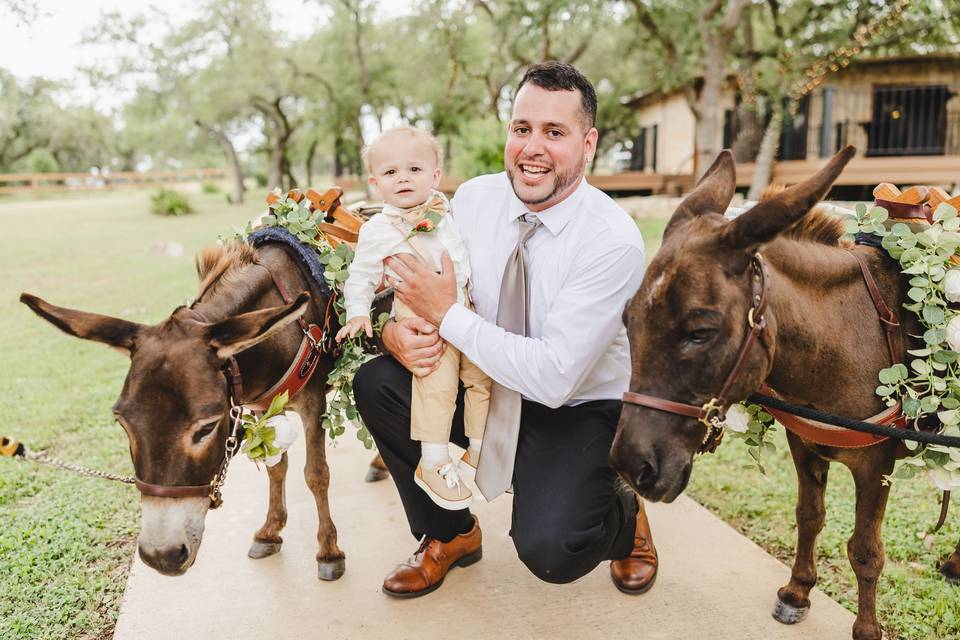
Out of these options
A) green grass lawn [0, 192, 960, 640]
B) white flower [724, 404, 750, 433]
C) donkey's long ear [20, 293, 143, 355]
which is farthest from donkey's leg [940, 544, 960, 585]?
donkey's long ear [20, 293, 143, 355]

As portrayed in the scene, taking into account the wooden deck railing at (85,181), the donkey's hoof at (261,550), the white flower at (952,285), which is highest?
the wooden deck railing at (85,181)

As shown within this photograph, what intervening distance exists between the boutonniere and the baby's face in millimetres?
169

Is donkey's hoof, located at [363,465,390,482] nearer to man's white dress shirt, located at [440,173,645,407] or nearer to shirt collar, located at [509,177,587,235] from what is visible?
man's white dress shirt, located at [440,173,645,407]

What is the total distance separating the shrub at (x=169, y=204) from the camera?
92.7 feet

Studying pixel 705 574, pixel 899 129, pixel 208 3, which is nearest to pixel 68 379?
pixel 705 574

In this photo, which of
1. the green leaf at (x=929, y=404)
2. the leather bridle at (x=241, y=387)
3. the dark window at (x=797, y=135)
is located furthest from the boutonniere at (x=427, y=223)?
the dark window at (x=797, y=135)

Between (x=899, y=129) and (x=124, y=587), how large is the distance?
840 inches

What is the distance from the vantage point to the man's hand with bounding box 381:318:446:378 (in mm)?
3012

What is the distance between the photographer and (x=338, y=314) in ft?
11.6

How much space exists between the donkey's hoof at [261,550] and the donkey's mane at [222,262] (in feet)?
4.83

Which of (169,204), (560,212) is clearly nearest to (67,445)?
(560,212)

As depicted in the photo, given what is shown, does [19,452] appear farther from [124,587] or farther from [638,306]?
[638,306]

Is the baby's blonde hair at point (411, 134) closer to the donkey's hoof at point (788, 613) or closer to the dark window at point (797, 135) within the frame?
the donkey's hoof at point (788, 613)

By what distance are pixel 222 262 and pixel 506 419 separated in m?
1.47
